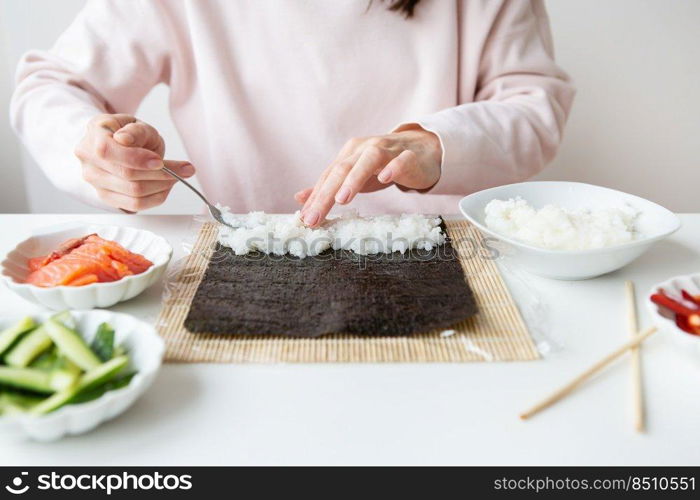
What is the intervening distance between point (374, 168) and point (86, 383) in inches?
24.7

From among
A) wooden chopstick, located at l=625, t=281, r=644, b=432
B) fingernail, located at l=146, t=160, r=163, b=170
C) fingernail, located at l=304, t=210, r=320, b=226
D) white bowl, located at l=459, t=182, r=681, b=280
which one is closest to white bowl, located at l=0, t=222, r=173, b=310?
fingernail, located at l=146, t=160, r=163, b=170

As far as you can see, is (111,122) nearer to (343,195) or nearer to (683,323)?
(343,195)

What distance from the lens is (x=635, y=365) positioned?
746mm

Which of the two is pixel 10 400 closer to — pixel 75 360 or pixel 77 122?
pixel 75 360

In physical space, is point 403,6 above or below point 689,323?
above

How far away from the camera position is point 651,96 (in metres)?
2.39

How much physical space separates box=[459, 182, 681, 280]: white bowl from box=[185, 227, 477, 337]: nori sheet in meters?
0.09

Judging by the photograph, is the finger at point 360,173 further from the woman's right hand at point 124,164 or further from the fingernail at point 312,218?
the woman's right hand at point 124,164

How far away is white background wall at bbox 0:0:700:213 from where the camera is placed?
2258 mm

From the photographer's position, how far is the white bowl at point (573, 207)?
90cm

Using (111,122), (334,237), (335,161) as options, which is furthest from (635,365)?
(111,122)

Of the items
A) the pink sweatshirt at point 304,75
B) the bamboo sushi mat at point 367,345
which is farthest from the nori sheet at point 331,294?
the pink sweatshirt at point 304,75

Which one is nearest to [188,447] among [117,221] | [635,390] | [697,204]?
[635,390]

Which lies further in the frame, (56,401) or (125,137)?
(125,137)
